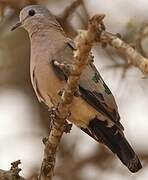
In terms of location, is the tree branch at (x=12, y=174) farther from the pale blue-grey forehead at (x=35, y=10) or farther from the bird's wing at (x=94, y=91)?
the pale blue-grey forehead at (x=35, y=10)

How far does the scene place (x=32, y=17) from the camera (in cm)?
475

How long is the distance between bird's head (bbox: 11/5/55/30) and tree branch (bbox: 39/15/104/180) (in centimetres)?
141

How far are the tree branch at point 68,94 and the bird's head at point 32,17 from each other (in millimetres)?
1410

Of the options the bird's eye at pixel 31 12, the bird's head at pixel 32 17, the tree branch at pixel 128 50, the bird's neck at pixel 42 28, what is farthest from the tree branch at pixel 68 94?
the bird's eye at pixel 31 12

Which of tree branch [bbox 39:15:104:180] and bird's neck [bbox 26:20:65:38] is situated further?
bird's neck [bbox 26:20:65:38]

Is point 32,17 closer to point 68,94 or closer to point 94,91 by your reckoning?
point 94,91

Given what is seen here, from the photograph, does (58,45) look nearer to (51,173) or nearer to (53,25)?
(53,25)

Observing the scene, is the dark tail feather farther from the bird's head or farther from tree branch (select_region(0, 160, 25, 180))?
the bird's head

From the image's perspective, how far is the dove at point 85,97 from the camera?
4.07 meters

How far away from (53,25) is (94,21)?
2120 millimetres

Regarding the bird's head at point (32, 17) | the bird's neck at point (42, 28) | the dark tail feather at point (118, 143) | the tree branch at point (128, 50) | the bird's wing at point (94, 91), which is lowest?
the dark tail feather at point (118, 143)

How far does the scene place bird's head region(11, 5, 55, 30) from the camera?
15.4 feet

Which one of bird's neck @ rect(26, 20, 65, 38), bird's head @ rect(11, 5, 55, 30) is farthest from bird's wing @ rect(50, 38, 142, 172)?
bird's head @ rect(11, 5, 55, 30)

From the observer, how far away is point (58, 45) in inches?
170
